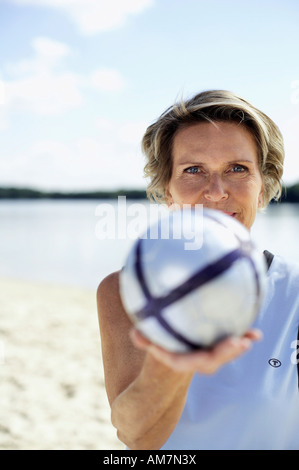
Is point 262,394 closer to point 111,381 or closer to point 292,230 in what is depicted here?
point 111,381

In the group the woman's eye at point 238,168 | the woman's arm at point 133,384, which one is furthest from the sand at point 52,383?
the woman's eye at point 238,168

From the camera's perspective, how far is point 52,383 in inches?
204

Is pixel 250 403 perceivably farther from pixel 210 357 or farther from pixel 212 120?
pixel 212 120

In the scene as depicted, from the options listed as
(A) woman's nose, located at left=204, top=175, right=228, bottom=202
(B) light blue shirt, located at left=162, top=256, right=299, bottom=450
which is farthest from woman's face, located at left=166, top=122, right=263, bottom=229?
(B) light blue shirt, located at left=162, top=256, right=299, bottom=450

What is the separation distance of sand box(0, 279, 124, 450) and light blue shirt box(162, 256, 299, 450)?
2588 millimetres

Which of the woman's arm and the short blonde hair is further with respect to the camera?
the short blonde hair

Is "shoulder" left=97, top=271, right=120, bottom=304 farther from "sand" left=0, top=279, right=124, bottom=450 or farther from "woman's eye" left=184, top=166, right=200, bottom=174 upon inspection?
"sand" left=0, top=279, right=124, bottom=450

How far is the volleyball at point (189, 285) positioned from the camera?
1.16 meters

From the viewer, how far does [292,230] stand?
2377 centimetres

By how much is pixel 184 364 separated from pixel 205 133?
1.15m

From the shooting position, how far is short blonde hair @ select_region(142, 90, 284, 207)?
6.55 feet
